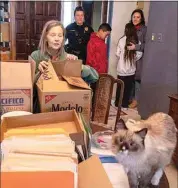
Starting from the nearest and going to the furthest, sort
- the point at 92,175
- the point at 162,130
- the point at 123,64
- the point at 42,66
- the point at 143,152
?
the point at 92,175 < the point at 143,152 < the point at 162,130 < the point at 42,66 < the point at 123,64

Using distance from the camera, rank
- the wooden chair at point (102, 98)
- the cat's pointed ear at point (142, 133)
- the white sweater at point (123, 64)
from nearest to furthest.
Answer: the cat's pointed ear at point (142, 133)
the wooden chair at point (102, 98)
the white sweater at point (123, 64)

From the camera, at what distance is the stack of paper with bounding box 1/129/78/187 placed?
2.32 ft

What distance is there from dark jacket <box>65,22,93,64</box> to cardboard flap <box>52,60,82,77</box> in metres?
2.36

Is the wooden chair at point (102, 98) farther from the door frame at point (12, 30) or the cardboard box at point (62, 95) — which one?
the door frame at point (12, 30)

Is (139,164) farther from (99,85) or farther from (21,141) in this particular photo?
(99,85)

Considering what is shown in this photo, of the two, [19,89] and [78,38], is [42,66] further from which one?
[78,38]

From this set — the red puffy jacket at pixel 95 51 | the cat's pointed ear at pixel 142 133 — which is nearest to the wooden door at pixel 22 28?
the red puffy jacket at pixel 95 51

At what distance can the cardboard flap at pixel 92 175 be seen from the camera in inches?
33.7

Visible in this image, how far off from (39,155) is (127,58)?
11.9 ft

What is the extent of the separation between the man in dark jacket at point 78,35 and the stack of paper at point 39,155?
3.19 metres

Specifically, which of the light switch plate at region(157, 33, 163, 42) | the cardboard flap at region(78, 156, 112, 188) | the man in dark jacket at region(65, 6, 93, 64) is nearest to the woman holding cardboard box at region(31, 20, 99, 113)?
the cardboard flap at region(78, 156, 112, 188)

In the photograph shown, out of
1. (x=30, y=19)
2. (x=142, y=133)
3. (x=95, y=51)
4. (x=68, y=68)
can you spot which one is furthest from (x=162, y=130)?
(x=30, y=19)

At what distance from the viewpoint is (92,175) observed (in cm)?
89

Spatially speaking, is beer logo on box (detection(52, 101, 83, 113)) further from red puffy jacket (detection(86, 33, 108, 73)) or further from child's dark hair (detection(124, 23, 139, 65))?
child's dark hair (detection(124, 23, 139, 65))
